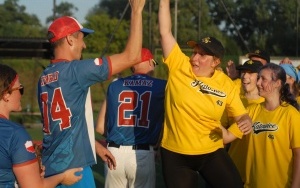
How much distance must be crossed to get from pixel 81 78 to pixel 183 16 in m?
41.5

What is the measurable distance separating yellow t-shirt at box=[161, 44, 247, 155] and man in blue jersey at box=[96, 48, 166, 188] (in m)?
0.56

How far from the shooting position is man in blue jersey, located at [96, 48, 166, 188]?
20.7ft

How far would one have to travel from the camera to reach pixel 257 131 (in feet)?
18.7

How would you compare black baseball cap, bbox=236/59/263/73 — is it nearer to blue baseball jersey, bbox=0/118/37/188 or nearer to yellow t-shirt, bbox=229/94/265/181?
yellow t-shirt, bbox=229/94/265/181

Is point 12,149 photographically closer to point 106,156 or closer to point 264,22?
point 106,156

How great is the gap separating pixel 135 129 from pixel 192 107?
0.93 m

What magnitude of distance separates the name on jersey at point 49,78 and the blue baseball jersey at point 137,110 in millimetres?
1674

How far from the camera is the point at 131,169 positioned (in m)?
6.27

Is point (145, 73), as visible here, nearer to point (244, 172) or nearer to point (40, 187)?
point (244, 172)

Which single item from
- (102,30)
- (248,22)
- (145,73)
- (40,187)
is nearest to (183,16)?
(102,30)

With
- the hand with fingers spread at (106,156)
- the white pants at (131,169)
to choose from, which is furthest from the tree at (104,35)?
the hand with fingers spread at (106,156)

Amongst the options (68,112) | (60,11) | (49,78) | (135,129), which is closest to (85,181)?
(68,112)

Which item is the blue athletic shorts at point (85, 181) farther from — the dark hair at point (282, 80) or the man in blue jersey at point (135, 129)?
the dark hair at point (282, 80)

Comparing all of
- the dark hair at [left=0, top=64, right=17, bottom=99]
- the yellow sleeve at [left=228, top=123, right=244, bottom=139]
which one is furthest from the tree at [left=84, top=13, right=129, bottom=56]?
the dark hair at [left=0, top=64, right=17, bottom=99]
